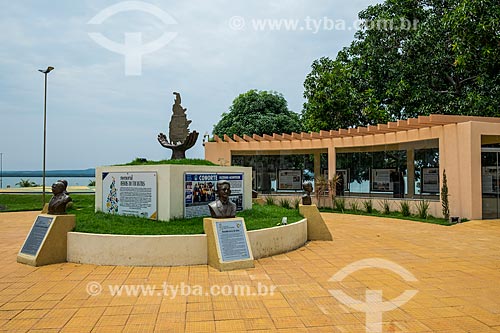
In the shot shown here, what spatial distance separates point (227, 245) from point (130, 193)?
3592 millimetres

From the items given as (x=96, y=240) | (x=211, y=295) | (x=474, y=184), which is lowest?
(x=211, y=295)

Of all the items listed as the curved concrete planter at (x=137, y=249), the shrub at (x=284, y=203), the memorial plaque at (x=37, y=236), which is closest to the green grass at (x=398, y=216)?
the shrub at (x=284, y=203)

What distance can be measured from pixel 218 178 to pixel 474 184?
28.7ft

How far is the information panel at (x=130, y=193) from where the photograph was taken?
912 centimetres

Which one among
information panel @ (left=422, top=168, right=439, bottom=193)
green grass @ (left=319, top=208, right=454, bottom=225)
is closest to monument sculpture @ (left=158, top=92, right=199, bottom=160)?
green grass @ (left=319, top=208, right=454, bottom=225)

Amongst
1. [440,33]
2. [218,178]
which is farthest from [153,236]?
[440,33]

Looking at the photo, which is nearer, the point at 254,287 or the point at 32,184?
the point at 254,287

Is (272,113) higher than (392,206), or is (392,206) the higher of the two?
(272,113)

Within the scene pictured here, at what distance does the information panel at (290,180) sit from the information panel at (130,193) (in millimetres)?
11910

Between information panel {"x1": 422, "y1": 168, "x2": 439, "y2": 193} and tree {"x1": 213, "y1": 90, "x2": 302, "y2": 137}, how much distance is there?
1420cm

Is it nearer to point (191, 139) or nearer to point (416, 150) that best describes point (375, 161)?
point (416, 150)

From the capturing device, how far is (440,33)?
21172mm
